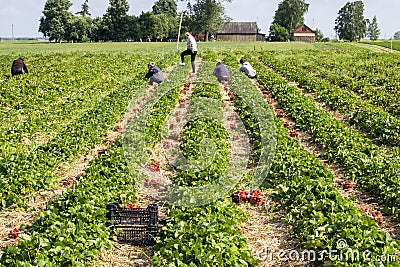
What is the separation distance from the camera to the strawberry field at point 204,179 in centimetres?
536

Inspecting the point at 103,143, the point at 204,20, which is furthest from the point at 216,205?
the point at 204,20

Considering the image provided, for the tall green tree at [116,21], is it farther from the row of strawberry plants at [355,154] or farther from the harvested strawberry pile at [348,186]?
the harvested strawberry pile at [348,186]

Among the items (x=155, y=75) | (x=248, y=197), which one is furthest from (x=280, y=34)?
(x=248, y=197)

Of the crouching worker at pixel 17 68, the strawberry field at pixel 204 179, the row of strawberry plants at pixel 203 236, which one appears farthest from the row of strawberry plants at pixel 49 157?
the crouching worker at pixel 17 68

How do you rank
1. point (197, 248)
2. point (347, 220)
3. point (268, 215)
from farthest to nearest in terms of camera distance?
point (268, 215) → point (347, 220) → point (197, 248)

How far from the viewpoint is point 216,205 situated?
6.47 meters

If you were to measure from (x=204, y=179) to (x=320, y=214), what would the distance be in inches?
92.3

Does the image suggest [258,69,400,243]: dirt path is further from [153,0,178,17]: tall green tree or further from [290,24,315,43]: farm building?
[153,0,178,17]: tall green tree

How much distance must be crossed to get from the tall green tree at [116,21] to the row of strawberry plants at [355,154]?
269 ft

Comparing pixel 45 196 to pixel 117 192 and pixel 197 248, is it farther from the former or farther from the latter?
pixel 197 248

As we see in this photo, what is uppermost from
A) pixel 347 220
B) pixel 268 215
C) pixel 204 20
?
pixel 204 20

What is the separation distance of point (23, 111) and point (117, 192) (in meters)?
8.35

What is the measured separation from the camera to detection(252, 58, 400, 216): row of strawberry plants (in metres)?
7.49

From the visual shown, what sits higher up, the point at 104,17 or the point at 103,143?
the point at 104,17
